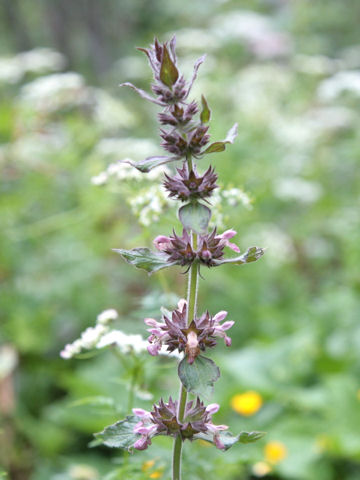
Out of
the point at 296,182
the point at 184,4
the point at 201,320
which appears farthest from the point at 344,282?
the point at 184,4

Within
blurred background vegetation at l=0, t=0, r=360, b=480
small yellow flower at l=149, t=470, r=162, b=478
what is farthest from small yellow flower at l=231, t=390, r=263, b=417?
small yellow flower at l=149, t=470, r=162, b=478

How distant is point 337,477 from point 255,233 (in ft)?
7.05

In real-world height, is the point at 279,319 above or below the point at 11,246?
below

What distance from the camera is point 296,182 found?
490cm

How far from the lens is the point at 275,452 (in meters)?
2.67

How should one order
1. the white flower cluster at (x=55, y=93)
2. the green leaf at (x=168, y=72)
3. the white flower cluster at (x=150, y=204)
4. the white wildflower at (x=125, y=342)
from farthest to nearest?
the white flower cluster at (x=55, y=93)
the white flower cluster at (x=150, y=204)
the white wildflower at (x=125, y=342)
the green leaf at (x=168, y=72)

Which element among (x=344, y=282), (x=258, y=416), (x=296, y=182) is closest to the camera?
(x=258, y=416)

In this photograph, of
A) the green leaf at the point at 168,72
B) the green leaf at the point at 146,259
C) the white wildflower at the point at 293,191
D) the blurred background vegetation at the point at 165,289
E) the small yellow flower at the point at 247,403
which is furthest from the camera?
the white wildflower at the point at 293,191

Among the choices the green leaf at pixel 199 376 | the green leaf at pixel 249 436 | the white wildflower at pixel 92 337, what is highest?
the white wildflower at pixel 92 337

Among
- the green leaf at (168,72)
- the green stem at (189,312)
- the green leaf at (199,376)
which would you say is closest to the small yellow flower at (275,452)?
the green stem at (189,312)

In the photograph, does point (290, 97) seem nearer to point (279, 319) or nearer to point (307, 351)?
point (279, 319)

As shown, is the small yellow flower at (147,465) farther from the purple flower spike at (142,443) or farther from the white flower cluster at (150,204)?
the white flower cluster at (150,204)

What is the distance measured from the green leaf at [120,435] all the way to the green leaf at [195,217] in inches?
17.6

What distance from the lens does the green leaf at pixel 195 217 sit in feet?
3.06
